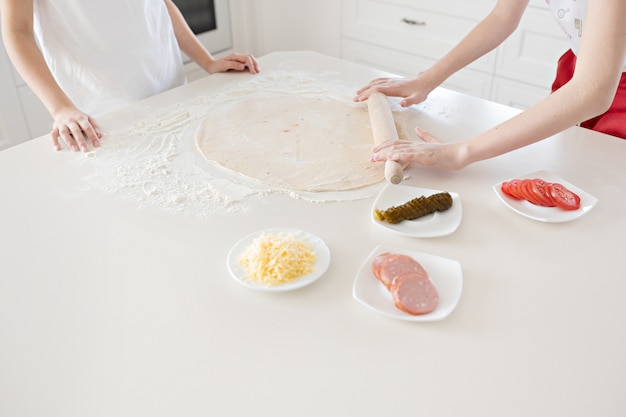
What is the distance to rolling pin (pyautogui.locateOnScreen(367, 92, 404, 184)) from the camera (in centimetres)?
115

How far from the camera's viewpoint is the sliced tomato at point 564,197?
1.07m

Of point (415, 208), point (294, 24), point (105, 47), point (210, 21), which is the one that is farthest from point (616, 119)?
point (210, 21)

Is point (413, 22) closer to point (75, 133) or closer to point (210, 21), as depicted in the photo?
point (210, 21)

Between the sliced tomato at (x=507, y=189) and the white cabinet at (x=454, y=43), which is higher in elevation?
the sliced tomato at (x=507, y=189)

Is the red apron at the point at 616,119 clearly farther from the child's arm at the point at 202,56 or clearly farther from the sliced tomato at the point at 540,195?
the child's arm at the point at 202,56

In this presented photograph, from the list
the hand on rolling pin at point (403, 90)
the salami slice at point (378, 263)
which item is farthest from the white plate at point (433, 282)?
the hand on rolling pin at point (403, 90)

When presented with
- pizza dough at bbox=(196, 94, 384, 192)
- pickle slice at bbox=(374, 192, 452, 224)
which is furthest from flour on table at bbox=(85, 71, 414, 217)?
pickle slice at bbox=(374, 192, 452, 224)

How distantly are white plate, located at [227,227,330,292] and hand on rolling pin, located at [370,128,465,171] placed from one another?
0.29 metres

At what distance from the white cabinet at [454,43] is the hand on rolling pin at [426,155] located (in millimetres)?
1483

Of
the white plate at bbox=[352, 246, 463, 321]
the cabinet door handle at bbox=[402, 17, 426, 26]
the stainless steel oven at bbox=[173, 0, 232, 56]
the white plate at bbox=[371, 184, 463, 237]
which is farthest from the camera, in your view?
the stainless steel oven at bbox=[173, 0, 232, 56]

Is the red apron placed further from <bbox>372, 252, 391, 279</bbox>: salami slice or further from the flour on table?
<bbox>372, 252, 391, 279</bbox>: salami slice

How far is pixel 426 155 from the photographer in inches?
46.2

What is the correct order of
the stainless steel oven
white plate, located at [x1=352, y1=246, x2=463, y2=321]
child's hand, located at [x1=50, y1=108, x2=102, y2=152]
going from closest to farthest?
white plate, located at [x1=352, y1=246, x2=463, y2=321] < child's hand, located at [x1=50, y1=108, x2=102, y2=152] < the stainless steel oven

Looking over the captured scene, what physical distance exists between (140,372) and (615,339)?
2.17 ft
